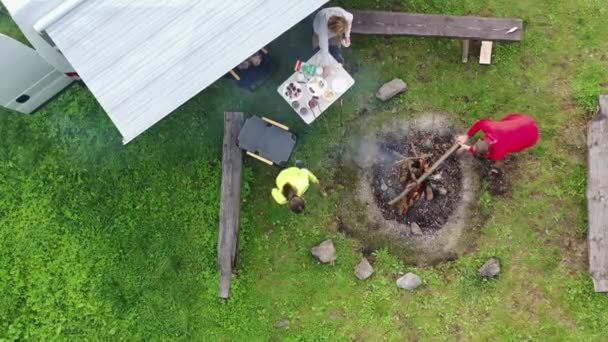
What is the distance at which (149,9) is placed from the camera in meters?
7.76

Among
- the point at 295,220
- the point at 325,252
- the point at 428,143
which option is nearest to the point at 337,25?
the point at 428,143

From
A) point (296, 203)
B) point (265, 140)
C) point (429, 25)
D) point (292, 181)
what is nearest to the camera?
point (296, 203)

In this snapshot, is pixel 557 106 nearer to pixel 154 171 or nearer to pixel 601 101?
pixel 601 101

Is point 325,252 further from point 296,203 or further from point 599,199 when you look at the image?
point 599,199

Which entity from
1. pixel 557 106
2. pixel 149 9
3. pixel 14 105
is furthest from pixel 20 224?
pixel 557 106

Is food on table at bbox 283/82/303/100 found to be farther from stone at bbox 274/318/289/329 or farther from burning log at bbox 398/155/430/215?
stone at bbox 274/318/289/329

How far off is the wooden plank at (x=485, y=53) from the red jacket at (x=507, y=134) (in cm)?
162

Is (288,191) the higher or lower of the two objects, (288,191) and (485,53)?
the lower

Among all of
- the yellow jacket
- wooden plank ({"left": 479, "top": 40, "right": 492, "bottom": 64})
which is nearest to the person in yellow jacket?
the yellow jacket

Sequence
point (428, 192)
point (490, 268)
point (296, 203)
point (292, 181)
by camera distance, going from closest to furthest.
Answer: point (296, 203)
point (292, 181)
point (490, 268)
point (428, 192)

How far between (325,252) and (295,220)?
77 cm

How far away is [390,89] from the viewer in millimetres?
9852

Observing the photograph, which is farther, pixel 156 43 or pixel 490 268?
pixel 490 268

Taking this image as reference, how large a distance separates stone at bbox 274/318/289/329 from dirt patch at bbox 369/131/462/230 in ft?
8.27
